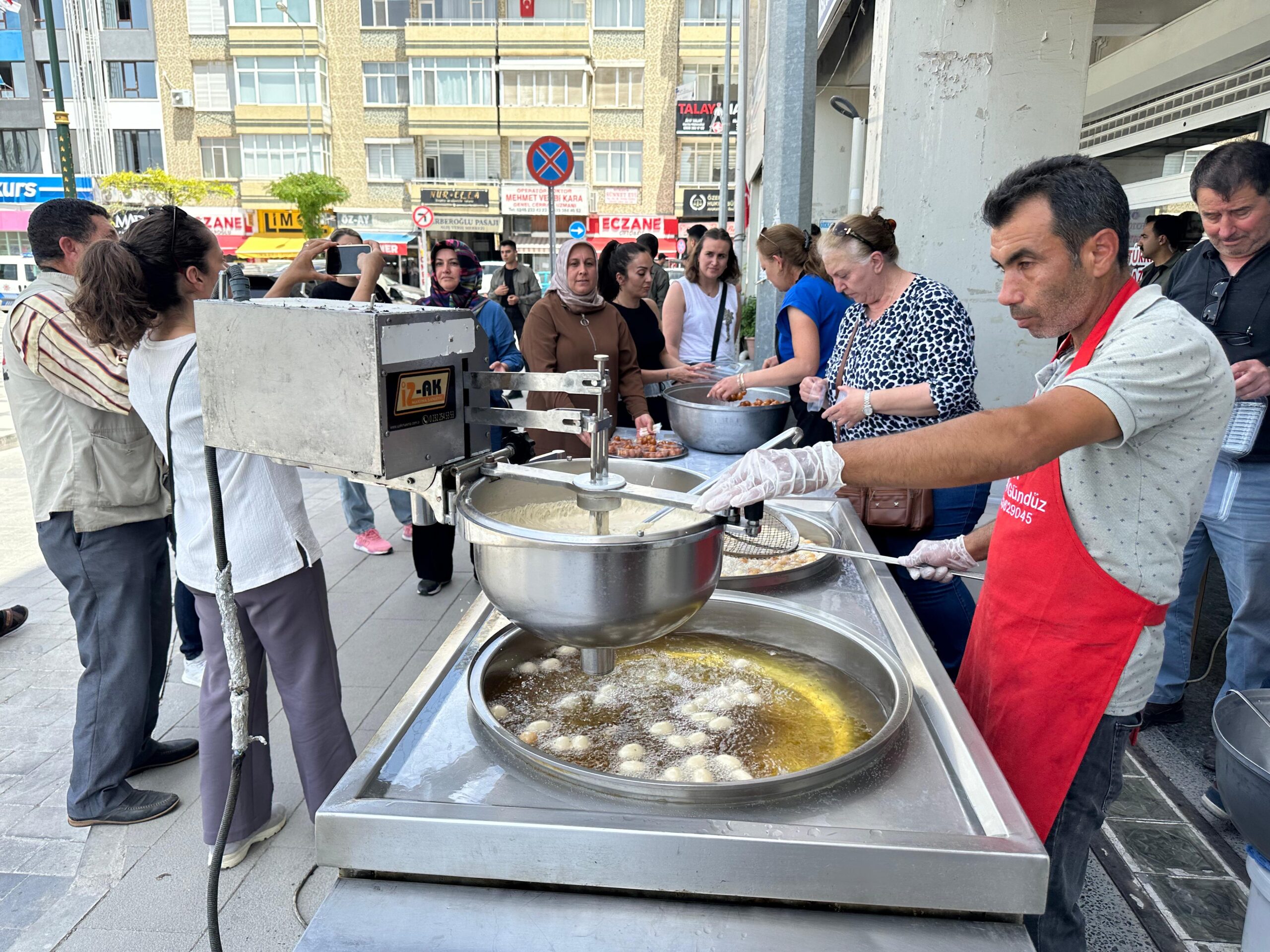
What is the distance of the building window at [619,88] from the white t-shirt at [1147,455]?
1236 inches

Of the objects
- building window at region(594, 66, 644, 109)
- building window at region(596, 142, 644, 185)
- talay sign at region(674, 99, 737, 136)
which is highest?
A: building window at region(594, 66, 644, 109)

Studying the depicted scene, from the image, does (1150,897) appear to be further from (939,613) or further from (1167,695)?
(1167,695)

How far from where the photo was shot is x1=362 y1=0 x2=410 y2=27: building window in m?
30.3

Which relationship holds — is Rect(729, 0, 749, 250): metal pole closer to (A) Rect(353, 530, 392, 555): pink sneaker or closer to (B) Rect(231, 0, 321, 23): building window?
(A) Rect(353, 530, 392, 555): pink sneaker

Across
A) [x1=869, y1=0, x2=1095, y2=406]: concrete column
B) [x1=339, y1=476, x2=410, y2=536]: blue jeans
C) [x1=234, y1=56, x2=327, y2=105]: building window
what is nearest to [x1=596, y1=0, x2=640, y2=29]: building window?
[x1=234, y1=56, x2=327, y2=105]: building window

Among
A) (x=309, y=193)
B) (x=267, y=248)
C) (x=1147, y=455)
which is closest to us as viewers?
(x=1147, y=455)

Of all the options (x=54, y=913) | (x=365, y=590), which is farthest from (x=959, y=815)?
(x=365, y=590)

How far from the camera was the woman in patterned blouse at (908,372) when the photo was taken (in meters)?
2.57

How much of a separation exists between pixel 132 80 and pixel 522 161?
1497 cm

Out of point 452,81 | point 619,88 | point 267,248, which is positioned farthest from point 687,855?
point 452,81

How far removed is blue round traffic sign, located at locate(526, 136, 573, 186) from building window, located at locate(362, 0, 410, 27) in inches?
1095

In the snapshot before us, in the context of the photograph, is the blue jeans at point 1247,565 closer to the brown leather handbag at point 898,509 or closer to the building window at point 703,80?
the brown leather handbag at point 898,509

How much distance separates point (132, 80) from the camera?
31.0m

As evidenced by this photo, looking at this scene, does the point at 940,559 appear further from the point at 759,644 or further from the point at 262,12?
the point at 262,12
